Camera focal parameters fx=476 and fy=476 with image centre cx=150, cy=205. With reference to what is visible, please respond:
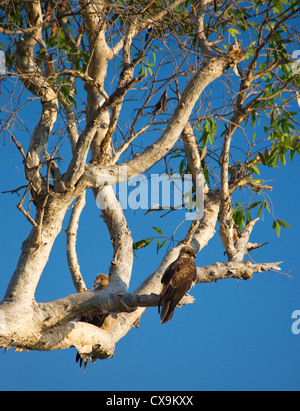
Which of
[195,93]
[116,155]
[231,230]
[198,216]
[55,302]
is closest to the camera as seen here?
[55,302]

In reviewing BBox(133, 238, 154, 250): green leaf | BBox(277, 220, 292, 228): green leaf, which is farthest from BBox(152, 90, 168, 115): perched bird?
BBox(277, 220, 292, 228): green leaf

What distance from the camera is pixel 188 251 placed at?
5.37m

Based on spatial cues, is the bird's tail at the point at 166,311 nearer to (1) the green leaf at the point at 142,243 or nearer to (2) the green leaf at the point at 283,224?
(1) the green leaf at the point at 142,243

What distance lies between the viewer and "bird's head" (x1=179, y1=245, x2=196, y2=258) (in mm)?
5320

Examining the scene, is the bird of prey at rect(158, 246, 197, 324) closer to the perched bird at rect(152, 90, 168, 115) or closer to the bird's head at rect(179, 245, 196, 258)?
the bird's head at rect(179, 245, 196, 258)

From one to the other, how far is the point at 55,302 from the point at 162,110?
256 centimetres

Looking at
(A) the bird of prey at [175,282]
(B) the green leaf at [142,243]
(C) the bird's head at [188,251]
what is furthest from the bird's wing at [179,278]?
(B) the green leaf at [142,243]

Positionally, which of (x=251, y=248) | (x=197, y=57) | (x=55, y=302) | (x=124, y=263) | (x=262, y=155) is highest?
(x=197, y=57)

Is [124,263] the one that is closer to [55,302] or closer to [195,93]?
[55,302]

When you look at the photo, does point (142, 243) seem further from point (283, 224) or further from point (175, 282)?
point (283, 224)

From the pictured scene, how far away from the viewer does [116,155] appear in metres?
5.23

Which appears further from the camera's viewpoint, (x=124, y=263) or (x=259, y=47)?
(x=259, y=47)

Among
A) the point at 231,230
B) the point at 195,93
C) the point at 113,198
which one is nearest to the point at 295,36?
the point at 195,93

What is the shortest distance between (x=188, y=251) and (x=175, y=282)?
63 cm
